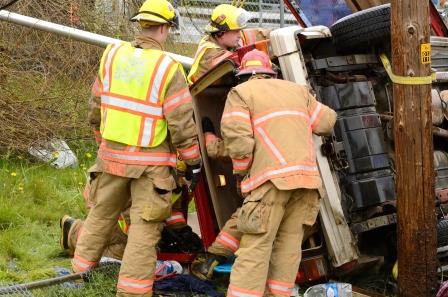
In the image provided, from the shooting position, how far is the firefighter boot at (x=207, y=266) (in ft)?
15.8

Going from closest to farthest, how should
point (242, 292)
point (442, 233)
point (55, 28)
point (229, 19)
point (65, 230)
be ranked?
1. point (242, 292)
2. point (442, 233)
3. point (65, 230)
4. point (229, 19)
5. point (55, 28)

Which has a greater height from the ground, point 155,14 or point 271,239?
point 155,14

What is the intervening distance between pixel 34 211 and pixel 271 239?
9.02 ft

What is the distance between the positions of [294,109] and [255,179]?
0.47m

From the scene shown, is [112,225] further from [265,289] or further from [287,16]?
[287,16]

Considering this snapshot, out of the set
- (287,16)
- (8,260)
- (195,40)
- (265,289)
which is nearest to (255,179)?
(265,289)

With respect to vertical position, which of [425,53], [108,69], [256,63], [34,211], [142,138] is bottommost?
[34,211]

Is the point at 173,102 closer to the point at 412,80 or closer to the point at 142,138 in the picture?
the point at 142,138

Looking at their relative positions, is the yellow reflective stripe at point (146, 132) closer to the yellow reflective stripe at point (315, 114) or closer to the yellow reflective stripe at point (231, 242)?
the yellow reflective stripe at point (231, 242)

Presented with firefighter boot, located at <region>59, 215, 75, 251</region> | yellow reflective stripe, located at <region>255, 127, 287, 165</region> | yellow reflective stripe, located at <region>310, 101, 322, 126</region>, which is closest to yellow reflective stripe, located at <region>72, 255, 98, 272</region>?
firefighter boot, located at <region>59, 215, 75, 251</region>

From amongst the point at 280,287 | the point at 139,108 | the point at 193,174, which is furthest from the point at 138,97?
the point at 280,287

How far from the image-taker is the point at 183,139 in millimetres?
4465

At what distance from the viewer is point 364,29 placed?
464 cm

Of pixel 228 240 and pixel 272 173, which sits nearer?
pixel 272 173
